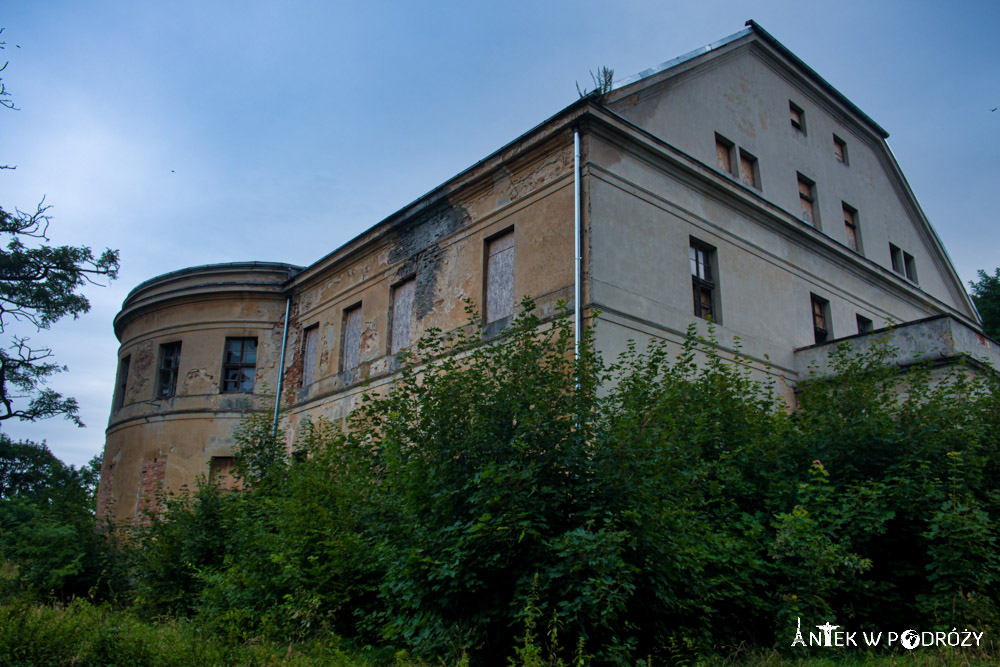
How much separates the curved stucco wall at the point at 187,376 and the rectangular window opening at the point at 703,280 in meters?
11.1

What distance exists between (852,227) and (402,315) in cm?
1175

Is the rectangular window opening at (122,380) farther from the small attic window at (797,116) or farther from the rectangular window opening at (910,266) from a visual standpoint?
the rectangular window opening at (910,266)

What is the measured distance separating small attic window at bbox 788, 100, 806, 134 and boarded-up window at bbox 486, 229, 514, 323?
8.84m

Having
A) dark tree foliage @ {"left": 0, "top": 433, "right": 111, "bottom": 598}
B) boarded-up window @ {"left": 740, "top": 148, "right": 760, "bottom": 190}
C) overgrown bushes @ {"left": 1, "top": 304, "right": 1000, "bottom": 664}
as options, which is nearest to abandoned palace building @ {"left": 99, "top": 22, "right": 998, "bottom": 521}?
boarded-up window @ {"left": 740, "top": 148, "right": 760, "bottom": 190}

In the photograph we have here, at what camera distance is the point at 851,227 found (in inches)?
698

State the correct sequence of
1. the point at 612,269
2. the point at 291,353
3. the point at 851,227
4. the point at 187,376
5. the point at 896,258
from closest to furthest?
1. the point at 612,269
2. the point at 851,227
3. the point at 291,353
4. the point at 187,376
5. the point at 896,258

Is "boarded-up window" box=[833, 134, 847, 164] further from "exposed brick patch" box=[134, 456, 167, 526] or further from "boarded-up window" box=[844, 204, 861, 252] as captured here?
"exposed brick patch" box=[134, 456, 167, 526]

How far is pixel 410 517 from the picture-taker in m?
6.41

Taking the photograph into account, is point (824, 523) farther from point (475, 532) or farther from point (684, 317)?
point (684, 317)

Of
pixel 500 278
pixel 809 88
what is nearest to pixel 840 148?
pixel 809 88

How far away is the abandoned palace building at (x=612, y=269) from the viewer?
463 inches

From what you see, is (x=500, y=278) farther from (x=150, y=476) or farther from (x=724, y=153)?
(x=150, y=476)

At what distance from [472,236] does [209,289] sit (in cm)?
924

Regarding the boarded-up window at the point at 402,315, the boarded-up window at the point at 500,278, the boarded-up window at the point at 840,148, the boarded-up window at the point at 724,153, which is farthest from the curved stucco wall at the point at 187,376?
the boarded-up window at the point at 840,148
